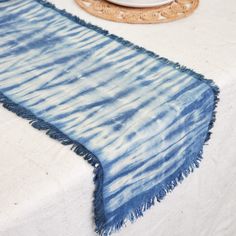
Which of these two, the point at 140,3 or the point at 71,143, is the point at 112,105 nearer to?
the point at 71,143

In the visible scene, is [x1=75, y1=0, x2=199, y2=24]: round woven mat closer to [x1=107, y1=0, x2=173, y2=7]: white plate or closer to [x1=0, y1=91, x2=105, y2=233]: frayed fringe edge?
[x1=107, y1=0, x2=173, y2=7]: white plate

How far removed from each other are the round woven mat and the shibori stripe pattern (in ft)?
0.25

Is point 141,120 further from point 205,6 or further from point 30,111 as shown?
point 205,6

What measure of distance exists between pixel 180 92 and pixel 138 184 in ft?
0.60

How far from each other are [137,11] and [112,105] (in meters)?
0.35

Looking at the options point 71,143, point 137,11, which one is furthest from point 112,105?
point 137,11

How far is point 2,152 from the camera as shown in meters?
0.63

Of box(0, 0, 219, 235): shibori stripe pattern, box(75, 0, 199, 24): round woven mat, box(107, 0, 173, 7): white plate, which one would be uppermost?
box(107, 0, 173, 7): white plate

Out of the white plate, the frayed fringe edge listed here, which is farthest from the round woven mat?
the frayed fringe edge

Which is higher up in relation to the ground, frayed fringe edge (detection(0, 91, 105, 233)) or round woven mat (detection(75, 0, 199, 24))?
round woven mat (detection(75, 0, 199, 24))

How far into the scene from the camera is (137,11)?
997mm

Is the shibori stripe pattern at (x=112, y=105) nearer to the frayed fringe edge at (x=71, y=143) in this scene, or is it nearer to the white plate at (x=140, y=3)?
the frayed fringe edge at (x=71, y=143)

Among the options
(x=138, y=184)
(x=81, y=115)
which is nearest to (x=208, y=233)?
(x=138, y=184)

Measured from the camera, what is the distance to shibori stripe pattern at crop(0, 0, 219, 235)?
67 centimetres
